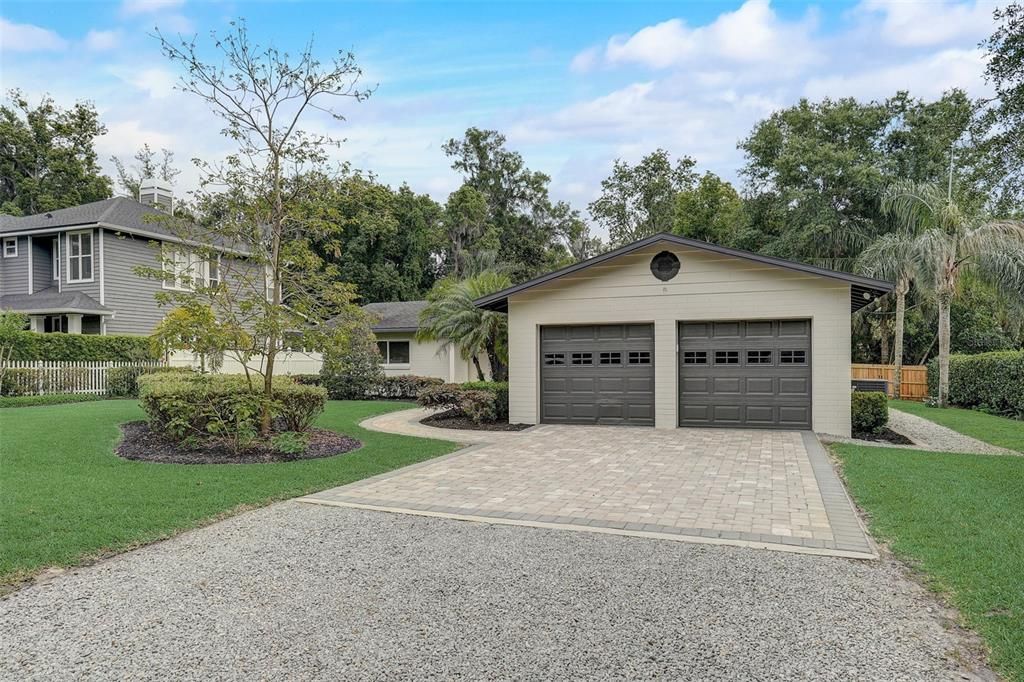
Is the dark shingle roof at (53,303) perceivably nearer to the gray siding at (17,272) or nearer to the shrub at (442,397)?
the gray siding at (17,272)

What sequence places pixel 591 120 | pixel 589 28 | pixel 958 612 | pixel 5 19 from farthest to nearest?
pixel 591 120 < pixel 589 28 < pixel 5 19 < pixel 958 612

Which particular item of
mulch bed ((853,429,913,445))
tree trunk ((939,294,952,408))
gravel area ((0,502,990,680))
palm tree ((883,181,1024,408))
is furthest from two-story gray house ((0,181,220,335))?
tree trunk ((939,294,952,408))

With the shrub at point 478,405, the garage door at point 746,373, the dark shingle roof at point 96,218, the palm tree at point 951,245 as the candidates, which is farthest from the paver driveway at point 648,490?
the dark shingle roof at point 96,218

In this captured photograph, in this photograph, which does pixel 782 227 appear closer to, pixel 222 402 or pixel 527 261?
pixel 527 261

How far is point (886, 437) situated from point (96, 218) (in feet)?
77.1

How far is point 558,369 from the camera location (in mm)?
12898

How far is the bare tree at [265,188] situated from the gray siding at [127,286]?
525 inches

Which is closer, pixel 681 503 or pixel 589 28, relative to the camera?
pixel 681 503

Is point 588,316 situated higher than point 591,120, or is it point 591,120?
point 591,120

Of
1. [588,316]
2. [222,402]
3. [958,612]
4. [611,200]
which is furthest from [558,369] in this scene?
[611,200]

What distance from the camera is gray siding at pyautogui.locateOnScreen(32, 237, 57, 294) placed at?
22.2 metres

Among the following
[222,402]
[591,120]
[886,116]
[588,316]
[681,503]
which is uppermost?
[886,116]

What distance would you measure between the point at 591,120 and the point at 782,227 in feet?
38.0

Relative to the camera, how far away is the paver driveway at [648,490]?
5234 millimetres
